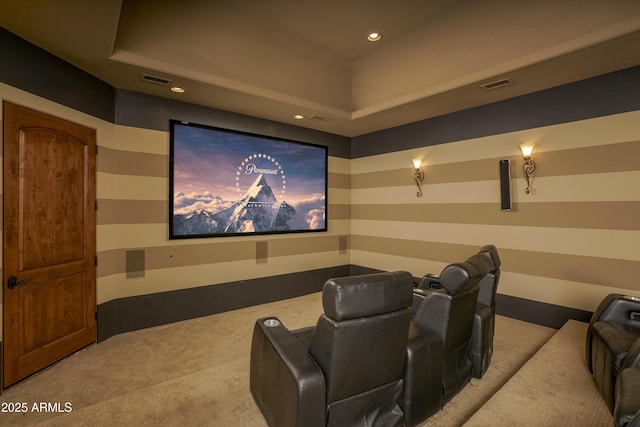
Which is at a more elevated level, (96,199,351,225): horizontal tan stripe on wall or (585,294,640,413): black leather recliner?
(96,199,351,225): horizontal tan stripe on wall

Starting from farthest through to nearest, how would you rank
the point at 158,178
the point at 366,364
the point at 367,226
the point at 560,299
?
1. the point at 367,226
2. the point at 158,178
3. the point at 560,299
4. the point at 366,364

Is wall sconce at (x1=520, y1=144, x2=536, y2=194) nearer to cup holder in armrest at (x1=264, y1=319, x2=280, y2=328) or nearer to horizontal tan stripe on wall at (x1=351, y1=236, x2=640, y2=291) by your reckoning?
horizontal tan stripe on wall at (x1=351, y1=236, x2=640, y2=291)

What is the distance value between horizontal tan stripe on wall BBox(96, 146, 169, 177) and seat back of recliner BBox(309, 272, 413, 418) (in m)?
3.17

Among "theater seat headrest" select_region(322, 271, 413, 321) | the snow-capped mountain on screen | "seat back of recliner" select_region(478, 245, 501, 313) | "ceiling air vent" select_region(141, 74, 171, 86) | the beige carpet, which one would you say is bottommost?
the beige carpet

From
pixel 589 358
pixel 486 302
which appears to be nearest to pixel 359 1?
pixel 486 302

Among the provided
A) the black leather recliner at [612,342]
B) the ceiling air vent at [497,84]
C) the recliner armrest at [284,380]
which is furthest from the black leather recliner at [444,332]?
the ceiling air vent at [497,84]

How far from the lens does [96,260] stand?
3.40 metres

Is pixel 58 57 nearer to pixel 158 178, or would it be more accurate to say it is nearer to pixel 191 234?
pixel 158 178

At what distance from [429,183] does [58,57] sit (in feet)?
15.6

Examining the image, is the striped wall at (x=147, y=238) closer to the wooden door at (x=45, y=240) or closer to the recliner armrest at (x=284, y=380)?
the wooden door at (x=45, y=240)

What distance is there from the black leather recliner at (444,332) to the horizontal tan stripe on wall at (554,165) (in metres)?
2.19

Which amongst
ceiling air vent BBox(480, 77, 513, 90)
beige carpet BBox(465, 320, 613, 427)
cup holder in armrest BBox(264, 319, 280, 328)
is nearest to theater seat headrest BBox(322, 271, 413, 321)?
cup holder in armrest BBox(264, 319, 280, 328)

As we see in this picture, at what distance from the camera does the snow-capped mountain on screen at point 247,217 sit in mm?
4152

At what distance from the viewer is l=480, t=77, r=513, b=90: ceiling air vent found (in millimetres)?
3469
